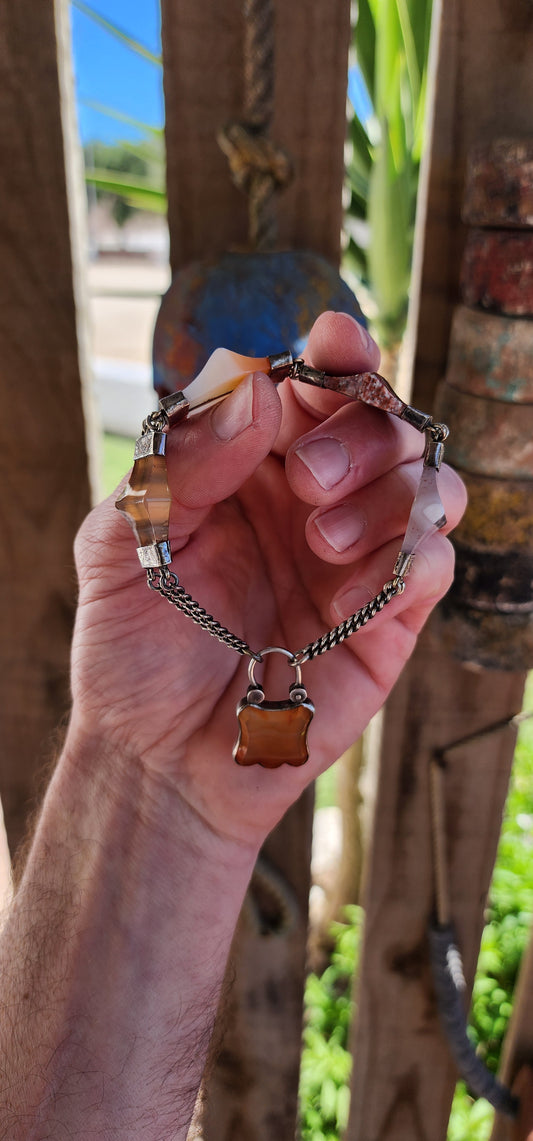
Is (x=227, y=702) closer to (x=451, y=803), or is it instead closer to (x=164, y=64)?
(x=451, y=803)

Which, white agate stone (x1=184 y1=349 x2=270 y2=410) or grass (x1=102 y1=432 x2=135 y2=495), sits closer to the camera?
white agate stone (x1=184 y1=349 x2=270 y2=410)

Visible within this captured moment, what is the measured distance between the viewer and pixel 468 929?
1567 millimetres

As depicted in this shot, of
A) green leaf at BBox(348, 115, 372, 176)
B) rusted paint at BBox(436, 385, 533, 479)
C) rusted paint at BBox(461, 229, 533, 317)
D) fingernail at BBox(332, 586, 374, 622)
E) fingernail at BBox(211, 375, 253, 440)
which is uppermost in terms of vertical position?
green leaf at BBox(348, 115, 372, 176)

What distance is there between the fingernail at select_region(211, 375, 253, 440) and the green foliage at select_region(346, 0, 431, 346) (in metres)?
1.01

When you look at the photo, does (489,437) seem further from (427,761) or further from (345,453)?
(427,761)

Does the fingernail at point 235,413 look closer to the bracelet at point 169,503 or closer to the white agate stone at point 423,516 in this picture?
the bracelet at point 169,503

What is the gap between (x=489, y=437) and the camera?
3.32 feet

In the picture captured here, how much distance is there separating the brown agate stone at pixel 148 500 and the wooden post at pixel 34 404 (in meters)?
0.57

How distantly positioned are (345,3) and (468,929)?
5.06 feet

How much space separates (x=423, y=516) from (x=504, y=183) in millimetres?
422

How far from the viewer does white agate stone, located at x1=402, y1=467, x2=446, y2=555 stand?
792 mm

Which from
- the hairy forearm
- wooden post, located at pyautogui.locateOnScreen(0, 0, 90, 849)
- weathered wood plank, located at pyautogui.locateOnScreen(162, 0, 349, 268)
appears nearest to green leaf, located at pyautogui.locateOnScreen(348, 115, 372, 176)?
weathered wood plank, located at pyautogui.locateOnScreen(162, 0, 349, 268)

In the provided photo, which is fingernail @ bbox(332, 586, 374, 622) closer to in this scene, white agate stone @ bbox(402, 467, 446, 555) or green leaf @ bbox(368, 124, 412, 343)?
white agate stone @ bbox(402, 467, 446, 555)

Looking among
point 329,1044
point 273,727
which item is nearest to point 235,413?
point 273,727
